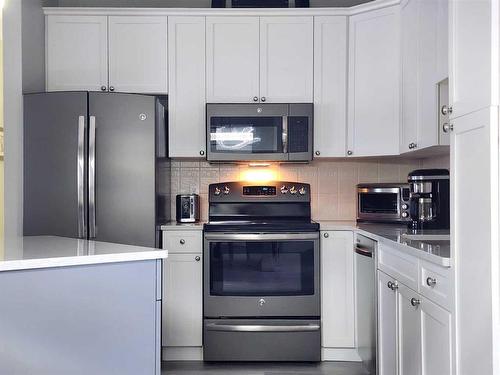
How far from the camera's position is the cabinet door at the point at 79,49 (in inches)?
127

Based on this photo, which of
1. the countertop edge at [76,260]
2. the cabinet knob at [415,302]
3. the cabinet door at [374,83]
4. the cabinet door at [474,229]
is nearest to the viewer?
the cabinet door at [474,229]

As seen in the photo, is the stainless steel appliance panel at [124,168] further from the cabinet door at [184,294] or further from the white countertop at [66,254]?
the white countertop at [66,254]

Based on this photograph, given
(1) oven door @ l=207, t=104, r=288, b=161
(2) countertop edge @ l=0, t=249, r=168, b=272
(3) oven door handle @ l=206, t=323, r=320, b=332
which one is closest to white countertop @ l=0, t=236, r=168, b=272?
(2) countertop edge @ l=0, t=249, r=168, b=272

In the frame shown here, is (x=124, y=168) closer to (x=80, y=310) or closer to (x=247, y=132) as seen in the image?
(x=247, y=132)

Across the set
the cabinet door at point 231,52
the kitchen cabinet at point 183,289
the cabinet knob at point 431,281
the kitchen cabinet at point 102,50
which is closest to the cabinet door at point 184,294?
the kitchen cabinet at point 183,289

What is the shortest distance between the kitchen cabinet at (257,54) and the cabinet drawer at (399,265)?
4.35ft

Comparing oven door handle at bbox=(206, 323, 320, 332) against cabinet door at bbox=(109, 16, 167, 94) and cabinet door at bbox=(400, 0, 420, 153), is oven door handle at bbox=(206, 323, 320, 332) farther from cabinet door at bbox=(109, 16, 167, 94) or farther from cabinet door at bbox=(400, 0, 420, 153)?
cabinet door at bbox=(109, 16, 167, 94)

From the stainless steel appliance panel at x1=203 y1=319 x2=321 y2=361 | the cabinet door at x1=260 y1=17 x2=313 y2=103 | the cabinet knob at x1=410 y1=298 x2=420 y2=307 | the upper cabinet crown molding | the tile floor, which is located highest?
the upper cabinet crown molding

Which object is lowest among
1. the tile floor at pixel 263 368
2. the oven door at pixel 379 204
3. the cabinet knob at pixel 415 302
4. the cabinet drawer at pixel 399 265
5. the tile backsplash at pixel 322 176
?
the tile floor at pixel 263 368

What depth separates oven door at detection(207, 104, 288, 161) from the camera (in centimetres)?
320

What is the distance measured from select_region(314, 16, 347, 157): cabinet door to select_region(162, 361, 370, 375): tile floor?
1.39 m

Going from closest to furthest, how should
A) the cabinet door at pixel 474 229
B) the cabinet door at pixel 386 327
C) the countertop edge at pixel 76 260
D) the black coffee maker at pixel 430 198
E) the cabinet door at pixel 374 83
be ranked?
the cabinet door at pixel 474 229, the countertop edge at pixel 76 260, the cabinet door at pixel 386 327, the black coffee maker at pixel 430 198, the cabinet door at pixel 374 83

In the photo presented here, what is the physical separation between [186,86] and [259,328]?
1.69m

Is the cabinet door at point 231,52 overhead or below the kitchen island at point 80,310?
overhead
